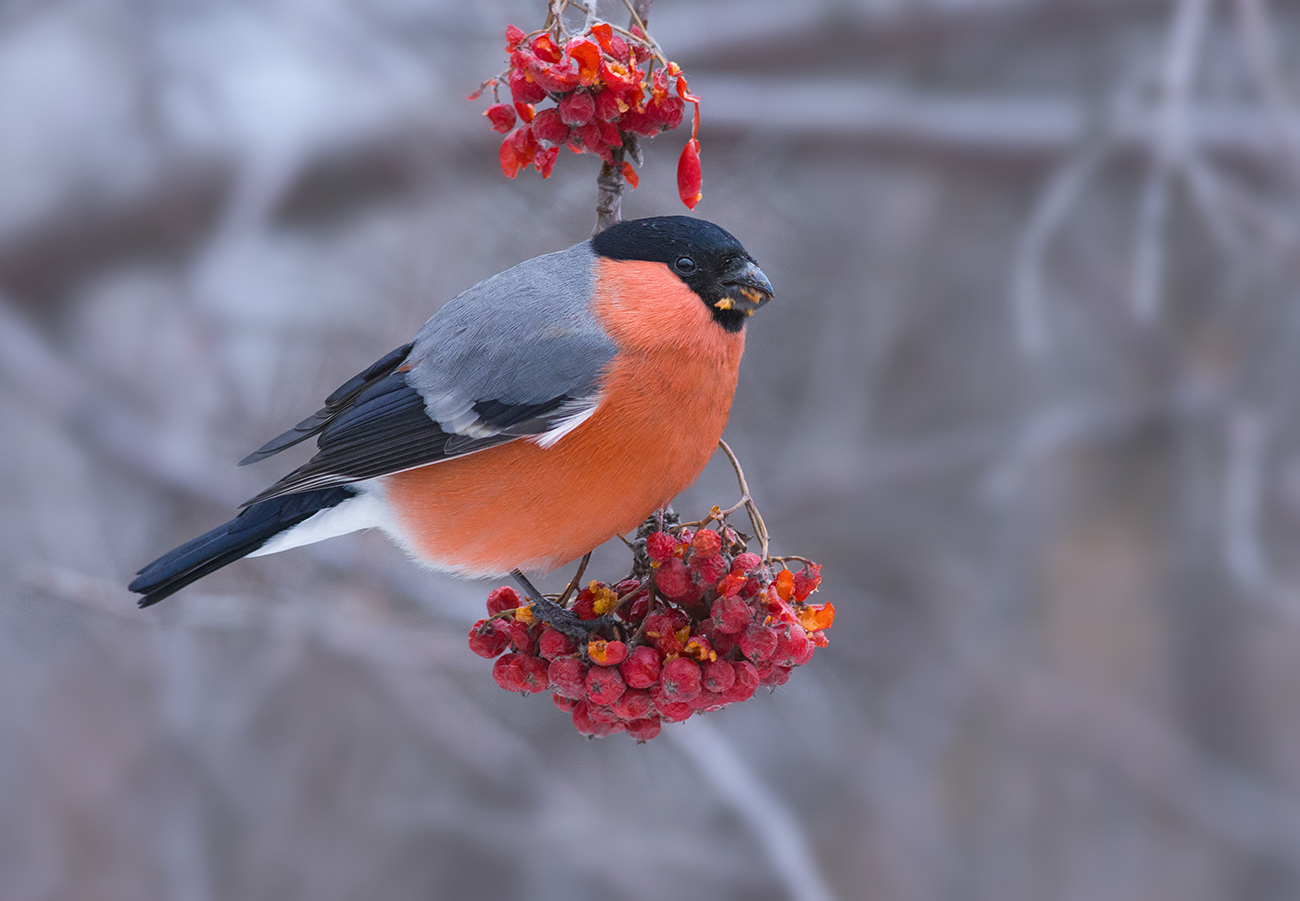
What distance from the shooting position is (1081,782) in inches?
106

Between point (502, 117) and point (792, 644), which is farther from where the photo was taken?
point (502, 117)

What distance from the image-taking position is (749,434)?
7.30 feet

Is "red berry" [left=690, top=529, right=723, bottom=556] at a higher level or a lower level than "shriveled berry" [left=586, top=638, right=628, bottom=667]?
higher

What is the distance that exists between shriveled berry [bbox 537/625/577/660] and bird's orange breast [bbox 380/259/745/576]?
90 millimetres

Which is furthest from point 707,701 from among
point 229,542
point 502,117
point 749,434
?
point 749,434

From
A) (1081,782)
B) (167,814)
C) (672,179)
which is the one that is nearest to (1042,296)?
(672,179)

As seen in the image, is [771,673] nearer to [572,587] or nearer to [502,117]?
[572,587]

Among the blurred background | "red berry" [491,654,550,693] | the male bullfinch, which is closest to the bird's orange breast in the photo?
the male bullfinch

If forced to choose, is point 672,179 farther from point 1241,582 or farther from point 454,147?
point 1241,582

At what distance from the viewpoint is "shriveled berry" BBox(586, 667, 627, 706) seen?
95 cm

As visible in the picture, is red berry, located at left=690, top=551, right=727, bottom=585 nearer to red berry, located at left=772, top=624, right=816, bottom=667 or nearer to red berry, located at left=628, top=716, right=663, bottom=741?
red berry, located at left=772, top=624, right=816, bottom=667

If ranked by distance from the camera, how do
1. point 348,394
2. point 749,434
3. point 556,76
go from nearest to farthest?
point 556,76
point 348,394
point 749,434

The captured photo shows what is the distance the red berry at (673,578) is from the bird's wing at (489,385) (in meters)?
0.17

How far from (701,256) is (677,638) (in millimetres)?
355
